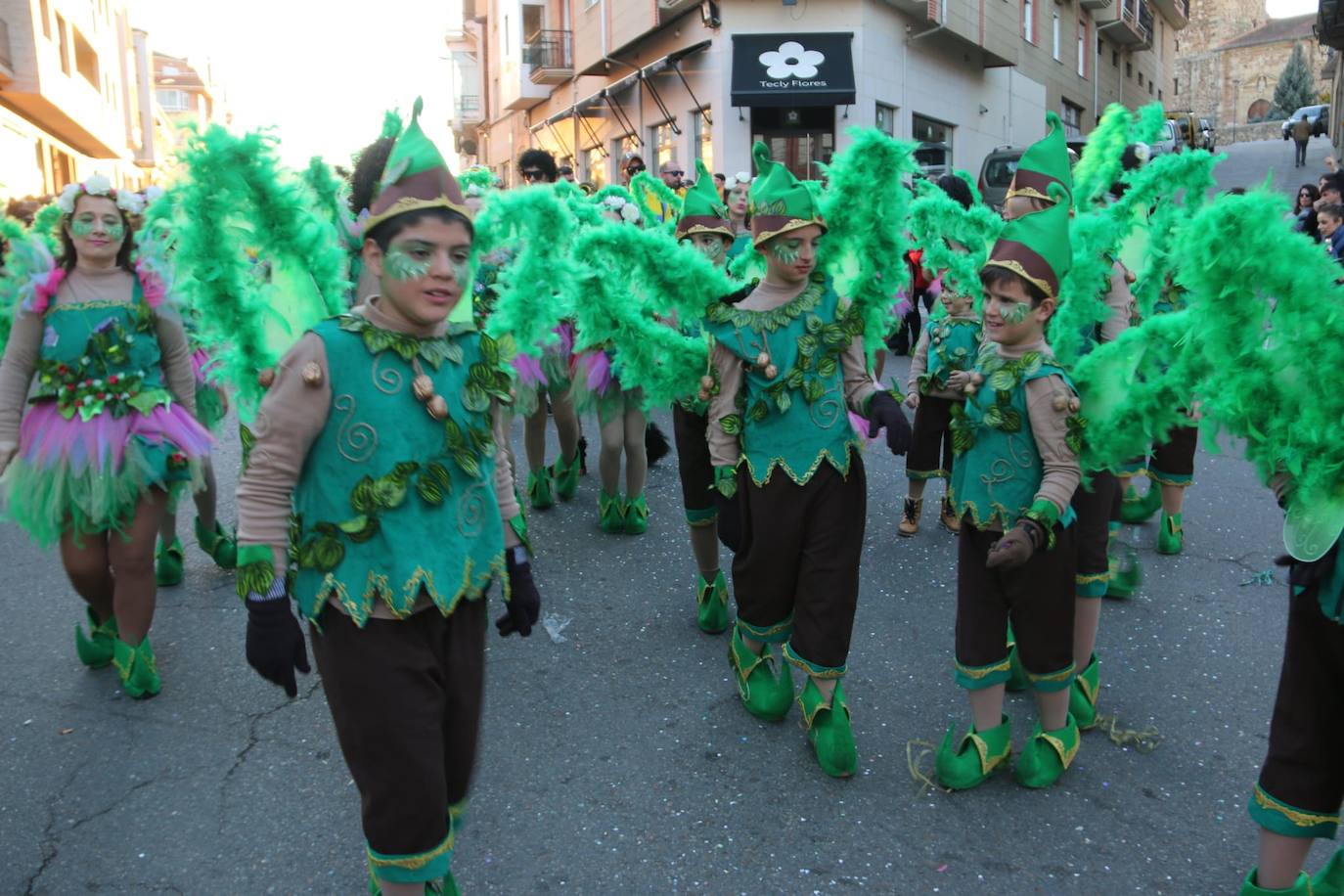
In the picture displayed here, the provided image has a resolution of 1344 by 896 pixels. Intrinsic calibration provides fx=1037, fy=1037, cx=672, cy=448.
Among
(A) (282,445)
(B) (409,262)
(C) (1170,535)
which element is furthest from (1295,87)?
(A) (282,445)

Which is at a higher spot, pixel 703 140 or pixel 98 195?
pixel 703 140

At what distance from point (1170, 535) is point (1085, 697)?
2473mm

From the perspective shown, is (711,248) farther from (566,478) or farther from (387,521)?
(387,521)

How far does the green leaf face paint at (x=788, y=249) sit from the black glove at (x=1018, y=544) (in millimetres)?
1181

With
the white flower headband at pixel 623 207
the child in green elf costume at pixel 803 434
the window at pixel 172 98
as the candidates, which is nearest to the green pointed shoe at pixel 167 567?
the white flower headband at pixel 623 207

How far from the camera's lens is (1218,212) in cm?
232

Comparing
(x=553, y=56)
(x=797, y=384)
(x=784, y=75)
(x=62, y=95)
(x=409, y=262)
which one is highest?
(x=553, y=56)

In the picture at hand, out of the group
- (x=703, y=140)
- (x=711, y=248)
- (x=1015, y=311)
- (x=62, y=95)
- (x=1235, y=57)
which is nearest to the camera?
(x=1015, y=311)

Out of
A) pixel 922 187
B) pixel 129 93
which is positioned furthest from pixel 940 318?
pixel 129 93

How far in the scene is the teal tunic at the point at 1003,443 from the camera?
3180 millimetres

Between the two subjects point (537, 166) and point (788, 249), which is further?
point (537, 166)

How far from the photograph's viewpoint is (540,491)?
687 centimetres

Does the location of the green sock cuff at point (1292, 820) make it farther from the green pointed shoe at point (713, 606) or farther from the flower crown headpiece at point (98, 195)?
the flower crown headpiece at point (98, 195)

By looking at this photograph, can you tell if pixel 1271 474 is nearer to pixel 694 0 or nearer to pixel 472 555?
pixel 472 555
